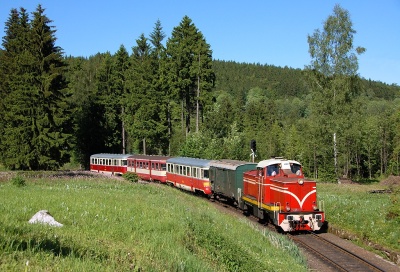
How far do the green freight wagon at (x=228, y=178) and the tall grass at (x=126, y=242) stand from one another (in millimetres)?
7013

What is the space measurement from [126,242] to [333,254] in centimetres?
979

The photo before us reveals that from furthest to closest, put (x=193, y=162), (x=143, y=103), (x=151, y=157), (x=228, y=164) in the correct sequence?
(x=143, y=103), (x=151, y=157), (x=193, y=162), (x=228, y=164)

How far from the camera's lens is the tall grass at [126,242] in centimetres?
751

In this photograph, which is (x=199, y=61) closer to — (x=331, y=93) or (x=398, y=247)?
(x=331, y=93)

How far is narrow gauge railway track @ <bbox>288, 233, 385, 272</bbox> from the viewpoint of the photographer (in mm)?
15059

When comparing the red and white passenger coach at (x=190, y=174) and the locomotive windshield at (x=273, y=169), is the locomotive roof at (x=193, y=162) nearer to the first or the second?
the red and white passenger coach at (x=190, y=174)

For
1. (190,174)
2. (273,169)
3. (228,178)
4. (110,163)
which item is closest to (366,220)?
(273,169)

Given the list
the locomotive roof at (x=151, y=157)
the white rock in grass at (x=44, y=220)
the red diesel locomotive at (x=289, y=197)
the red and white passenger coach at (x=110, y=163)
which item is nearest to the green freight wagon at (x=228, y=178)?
the red diesel locomotive at (x=289, y=197)

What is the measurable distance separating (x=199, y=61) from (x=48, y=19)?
58.5 feet

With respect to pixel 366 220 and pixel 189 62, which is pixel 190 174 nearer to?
pixel 366 220

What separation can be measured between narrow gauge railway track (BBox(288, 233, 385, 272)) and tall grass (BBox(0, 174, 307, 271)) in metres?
1.29

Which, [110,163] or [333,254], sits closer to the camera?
[333,254]

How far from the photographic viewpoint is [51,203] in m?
16.9

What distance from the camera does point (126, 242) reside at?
1049 cm
